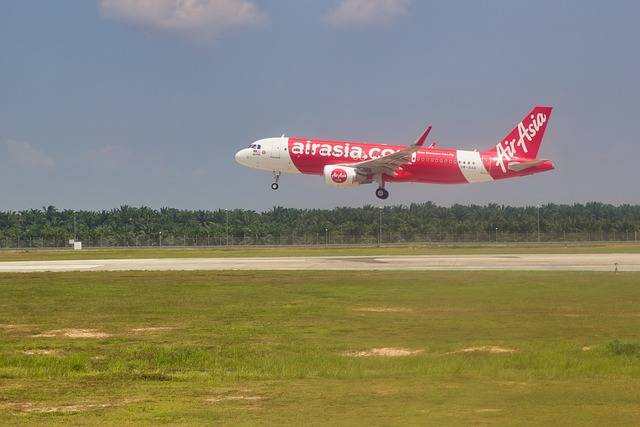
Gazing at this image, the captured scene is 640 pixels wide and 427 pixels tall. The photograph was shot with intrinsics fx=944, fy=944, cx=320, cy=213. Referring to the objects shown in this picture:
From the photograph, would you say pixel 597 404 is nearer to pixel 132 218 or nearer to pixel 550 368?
pixel 550 368

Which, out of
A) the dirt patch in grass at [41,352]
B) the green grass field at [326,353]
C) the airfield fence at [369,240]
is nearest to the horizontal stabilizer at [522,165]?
the green grass field at [326,353]

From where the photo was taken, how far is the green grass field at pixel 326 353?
1670 cm

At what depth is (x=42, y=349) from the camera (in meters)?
25.9

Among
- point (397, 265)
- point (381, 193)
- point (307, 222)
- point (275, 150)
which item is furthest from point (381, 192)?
point (307, 222)

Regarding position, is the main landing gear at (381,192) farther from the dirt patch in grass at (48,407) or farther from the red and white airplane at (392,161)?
the dirt patch in grass at (48,407)

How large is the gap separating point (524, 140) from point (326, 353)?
55.2m

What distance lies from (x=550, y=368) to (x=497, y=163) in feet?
176

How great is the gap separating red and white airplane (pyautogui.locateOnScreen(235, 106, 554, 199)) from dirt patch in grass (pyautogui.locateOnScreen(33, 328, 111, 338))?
41.3m

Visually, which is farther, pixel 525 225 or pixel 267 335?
pixel 525 225

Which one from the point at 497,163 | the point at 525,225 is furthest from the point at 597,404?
the point at 525,225

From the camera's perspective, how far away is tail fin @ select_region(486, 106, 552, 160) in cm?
7525

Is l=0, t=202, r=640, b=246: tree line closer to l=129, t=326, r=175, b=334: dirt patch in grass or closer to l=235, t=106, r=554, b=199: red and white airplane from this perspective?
l=235, t=106, r=554, b=199: red and white airplane

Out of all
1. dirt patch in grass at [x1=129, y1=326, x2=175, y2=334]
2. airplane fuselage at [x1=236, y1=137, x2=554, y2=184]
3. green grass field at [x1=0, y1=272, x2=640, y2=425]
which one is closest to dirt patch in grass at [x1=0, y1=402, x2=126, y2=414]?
green grass field at [x1=0, y1=272, x2=640, y2=425]

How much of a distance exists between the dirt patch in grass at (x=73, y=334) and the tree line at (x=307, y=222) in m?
94.6
